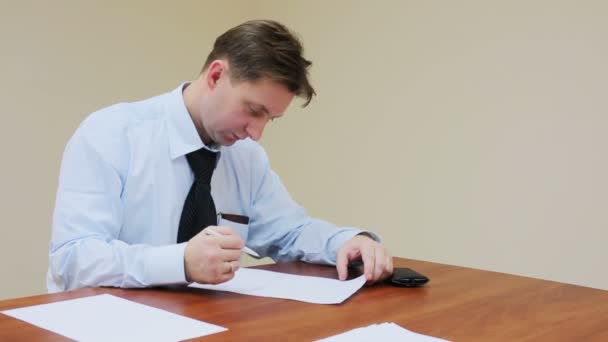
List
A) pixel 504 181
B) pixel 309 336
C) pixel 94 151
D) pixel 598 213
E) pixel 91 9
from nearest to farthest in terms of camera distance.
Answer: pixel 309 336
pixel 94 151
pixel 598 213
pixel 504 181
pixel 91 9

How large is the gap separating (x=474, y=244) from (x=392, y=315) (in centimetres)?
153

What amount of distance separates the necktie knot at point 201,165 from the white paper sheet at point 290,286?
0.25 m

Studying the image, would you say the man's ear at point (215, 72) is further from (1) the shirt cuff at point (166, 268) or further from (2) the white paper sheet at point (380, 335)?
(2) the white paper sheet at point (380, 335)

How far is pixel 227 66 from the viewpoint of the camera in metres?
1.50

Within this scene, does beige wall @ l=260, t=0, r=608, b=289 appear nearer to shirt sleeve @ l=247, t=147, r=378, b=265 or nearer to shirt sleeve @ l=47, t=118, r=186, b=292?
shirt sleeve @ l=247, t=147, r=378, b=265

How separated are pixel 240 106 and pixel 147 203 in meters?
0.32

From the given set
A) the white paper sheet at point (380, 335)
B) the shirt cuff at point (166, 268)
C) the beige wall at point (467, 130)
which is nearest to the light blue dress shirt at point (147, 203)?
the shirt cuff at point (166, 268)

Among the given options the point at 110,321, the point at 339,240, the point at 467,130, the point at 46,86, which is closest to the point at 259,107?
the point at 339,240

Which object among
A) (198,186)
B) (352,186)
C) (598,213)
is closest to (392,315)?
(198,186)

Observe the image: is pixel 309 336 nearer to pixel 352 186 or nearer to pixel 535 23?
pixel 535 23

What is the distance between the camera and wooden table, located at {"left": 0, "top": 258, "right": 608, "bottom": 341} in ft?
3.16

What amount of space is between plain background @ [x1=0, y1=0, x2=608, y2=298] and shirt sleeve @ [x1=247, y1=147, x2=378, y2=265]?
101cm

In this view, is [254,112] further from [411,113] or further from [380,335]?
[411,113]

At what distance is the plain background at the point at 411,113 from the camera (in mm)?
2264
